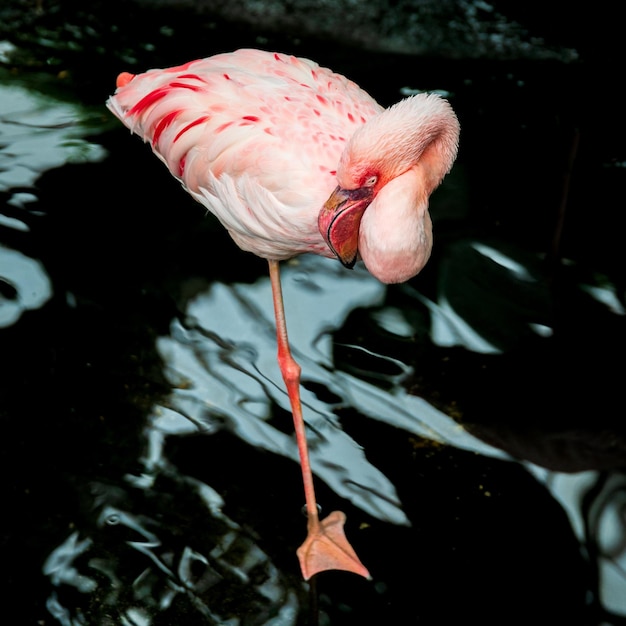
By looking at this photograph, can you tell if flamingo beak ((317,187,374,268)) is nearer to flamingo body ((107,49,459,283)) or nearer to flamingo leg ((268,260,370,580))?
flamingo body ((107,49,459,283))

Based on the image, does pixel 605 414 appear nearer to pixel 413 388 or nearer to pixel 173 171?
pixel 413 388

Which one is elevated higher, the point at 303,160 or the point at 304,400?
the point at 303,160

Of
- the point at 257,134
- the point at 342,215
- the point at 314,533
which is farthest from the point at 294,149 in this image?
the point at 314,533

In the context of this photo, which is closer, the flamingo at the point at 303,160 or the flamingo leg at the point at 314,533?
the flamingo at the point at 303,160

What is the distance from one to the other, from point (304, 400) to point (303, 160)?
3.33ft

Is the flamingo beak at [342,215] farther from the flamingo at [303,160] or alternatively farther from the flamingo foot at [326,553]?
the flamingo foot at [326,553]

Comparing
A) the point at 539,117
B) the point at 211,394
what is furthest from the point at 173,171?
the point at 539,117

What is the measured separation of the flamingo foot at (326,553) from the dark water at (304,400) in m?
0.05

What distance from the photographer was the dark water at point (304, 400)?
2.67 meters

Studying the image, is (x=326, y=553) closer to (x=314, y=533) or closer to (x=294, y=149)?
(x=314, y=533)

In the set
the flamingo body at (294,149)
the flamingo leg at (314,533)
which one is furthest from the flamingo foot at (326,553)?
the flamingo body at (294,149)

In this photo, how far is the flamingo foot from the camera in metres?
2.69

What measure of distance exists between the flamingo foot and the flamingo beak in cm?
91

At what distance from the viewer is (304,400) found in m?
3.28
